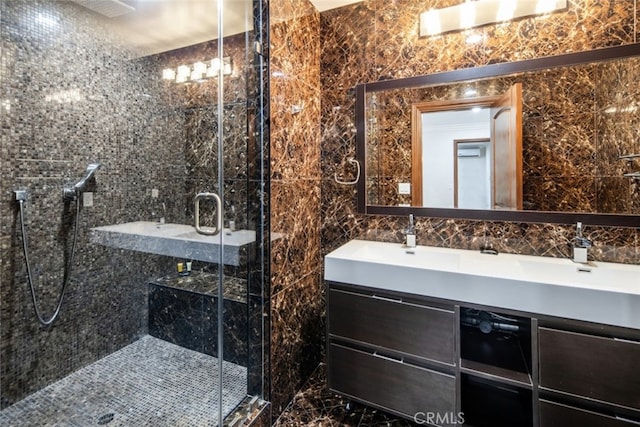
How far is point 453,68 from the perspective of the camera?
71.8 inches

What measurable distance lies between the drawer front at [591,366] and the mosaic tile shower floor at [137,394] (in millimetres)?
1540

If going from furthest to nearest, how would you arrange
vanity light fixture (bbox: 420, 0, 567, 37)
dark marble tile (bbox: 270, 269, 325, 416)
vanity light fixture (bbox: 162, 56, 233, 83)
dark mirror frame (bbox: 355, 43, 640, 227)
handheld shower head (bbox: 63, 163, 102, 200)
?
vanity light fixture (bbox: 162, 56, 233, 83) < handheld shower head (bbox: 63, 163, 102, 200) < dark marble tile (bbox: 270, 269, 325, 416) < vanity light fixture (bbox: 420, 0, 567, 37) < dark mirror frame (bbox: 355, 43, 640, 227)

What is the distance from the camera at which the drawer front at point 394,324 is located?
1426 millimetres

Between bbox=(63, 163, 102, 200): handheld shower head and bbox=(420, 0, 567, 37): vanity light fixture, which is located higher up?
bbox=(420, 0, 567, 37): vanity light fixture

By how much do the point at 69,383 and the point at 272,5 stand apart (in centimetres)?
261

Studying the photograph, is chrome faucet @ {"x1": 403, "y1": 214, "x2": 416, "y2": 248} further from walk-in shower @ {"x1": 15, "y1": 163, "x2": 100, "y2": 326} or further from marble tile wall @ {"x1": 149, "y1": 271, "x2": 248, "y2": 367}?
walk-in shower @ {"x1": 15, "y1": 163, "x2": 100, "y2": 326}

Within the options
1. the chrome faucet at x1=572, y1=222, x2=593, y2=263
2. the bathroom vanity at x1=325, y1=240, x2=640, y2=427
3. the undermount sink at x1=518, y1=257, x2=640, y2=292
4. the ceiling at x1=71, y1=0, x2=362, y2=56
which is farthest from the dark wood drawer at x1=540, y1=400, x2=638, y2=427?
the ceiling at x1=71, y1=0, x2=362, y2=56

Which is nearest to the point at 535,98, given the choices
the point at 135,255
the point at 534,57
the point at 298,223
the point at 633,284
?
the point at 534,57

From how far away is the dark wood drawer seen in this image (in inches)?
45.6

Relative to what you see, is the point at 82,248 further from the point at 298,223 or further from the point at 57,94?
the point at 298,223

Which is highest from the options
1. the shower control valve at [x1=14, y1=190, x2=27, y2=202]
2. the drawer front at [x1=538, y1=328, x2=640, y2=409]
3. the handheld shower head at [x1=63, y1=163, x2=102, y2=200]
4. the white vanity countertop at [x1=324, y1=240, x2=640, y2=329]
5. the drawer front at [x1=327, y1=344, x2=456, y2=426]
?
the handheld shower head at [x1=63, y1=163, x2=102, y2=200]

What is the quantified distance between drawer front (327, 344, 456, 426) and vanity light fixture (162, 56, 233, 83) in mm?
1969

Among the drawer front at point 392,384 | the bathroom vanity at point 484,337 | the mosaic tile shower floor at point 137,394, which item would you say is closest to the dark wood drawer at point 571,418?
the bathroom vanity at point 484,337

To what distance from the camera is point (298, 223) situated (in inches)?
77.5
